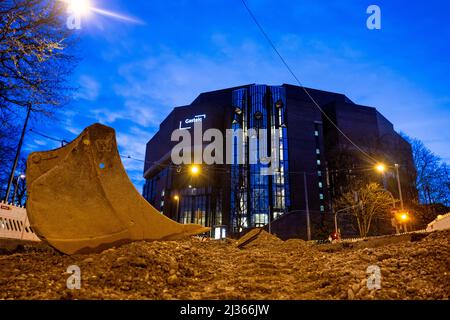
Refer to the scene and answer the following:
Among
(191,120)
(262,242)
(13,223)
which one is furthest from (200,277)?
(191,120)

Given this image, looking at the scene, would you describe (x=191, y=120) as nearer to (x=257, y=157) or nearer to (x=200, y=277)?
(x=257, y=157)

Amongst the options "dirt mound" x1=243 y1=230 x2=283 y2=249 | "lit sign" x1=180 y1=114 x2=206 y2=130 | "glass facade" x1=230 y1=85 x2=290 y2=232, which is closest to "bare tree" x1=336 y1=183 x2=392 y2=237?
"dirt mound" x1=243 y1=230 x2=283 y2=249

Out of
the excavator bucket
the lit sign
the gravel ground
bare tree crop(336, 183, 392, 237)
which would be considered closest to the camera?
the gravel ground

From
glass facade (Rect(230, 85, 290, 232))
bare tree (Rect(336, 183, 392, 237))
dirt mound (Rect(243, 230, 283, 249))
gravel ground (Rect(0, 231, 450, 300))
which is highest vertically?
glass facade (Rect(230, 85, 290, 232))

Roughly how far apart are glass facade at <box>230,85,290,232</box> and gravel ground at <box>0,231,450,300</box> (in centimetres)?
4545

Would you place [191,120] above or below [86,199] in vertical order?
above

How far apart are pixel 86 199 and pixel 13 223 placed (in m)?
6.03

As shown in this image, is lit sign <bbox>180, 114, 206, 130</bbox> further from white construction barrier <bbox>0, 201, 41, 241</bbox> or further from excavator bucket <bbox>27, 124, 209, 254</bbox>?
excavator bucket <bbox>27, 124, 209, 254</bbox>

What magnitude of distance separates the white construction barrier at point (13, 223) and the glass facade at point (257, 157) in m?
43.0

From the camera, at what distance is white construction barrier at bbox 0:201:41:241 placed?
9352mm

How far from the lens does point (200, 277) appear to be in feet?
17.8

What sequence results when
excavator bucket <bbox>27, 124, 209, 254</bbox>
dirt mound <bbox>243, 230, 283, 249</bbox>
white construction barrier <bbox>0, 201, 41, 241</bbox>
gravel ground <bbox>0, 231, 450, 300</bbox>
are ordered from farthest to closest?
dirt mound <bbox>243, 230, 283, 249</bbox> → white construction barrier <bbox>0, 201, 41, 241</bbox> → excavator bucket <bbox>27, 124, 209, 254</bbox> → gravel ground <bbox>0, 231, 450, 300</bbox>

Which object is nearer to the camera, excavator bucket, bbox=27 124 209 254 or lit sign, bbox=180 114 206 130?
excavator bucket, bbox=27 124 209 254
